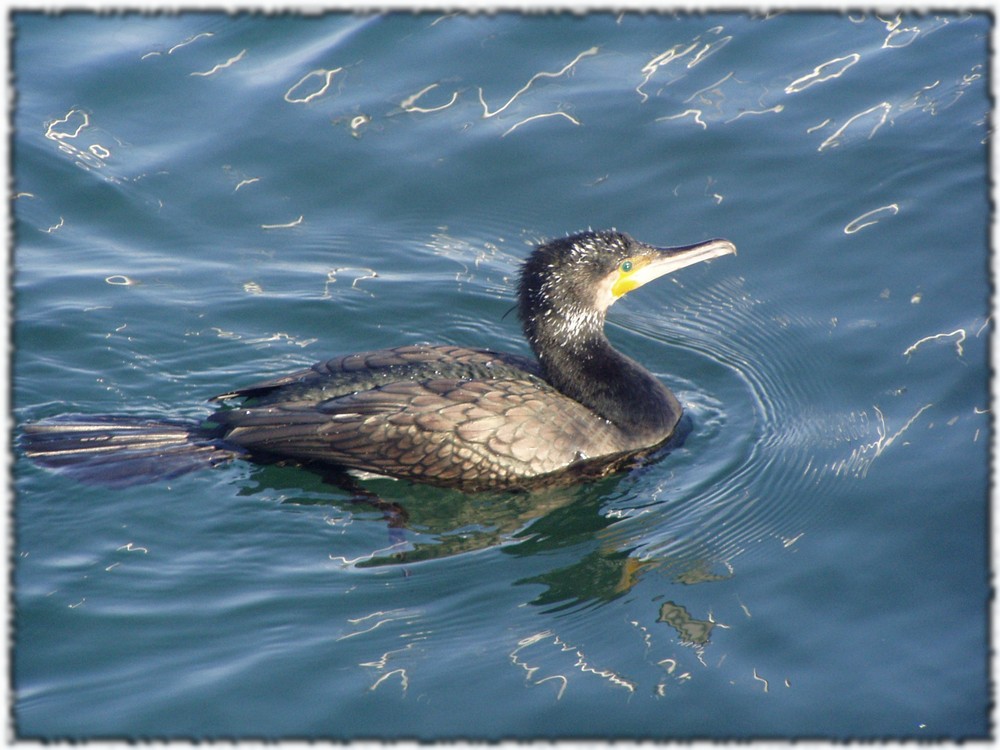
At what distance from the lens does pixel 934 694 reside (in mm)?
5434

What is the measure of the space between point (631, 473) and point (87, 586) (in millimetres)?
3033

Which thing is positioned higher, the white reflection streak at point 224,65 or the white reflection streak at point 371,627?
the white reflection streak at point 224,65

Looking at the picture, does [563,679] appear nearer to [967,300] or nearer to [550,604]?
[550,604]

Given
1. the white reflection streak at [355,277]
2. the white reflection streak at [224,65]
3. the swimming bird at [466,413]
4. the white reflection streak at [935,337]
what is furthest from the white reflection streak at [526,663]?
the white reflection streak at [224,65]

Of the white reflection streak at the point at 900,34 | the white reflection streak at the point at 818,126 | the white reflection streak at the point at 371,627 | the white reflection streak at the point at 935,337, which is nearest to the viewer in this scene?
the white reflection streak at the point at 371,627

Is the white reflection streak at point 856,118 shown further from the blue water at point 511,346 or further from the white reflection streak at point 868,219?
the white reflection streak at point 868,219

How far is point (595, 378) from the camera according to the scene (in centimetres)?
725

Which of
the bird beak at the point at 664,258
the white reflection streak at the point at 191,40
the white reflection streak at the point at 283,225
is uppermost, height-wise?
the white reflection streak at the point at 191,40

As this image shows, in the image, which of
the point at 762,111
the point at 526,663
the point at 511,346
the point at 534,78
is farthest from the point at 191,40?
the point at 526,663

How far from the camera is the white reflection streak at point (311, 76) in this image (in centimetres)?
992

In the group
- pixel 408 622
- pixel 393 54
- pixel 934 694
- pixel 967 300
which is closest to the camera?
pixel 934 694

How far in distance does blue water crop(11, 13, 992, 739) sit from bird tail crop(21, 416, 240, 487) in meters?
0.11

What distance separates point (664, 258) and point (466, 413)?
158 cm

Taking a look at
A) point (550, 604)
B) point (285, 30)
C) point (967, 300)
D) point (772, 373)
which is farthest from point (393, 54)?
point (550, 604)
